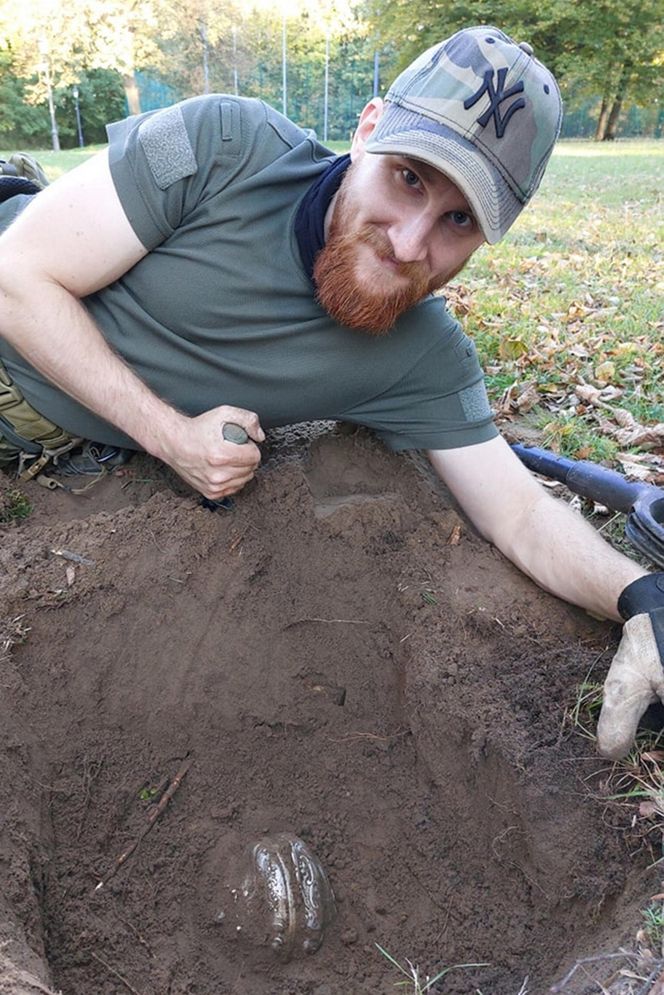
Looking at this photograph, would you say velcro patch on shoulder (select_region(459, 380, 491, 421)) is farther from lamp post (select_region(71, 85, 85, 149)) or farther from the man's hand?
lamp post (select_region(71, 85, 85, 149))

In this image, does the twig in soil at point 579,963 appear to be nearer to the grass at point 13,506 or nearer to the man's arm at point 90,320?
the man's arm at point 90,320

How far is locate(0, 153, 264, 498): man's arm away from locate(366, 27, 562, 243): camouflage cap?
2.73 feet

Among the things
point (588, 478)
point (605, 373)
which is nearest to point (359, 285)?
point (588, 478)

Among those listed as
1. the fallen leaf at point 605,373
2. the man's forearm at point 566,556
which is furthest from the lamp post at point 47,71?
the man's forearm at point 566,556

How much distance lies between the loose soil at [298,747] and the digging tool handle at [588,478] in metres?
0.51

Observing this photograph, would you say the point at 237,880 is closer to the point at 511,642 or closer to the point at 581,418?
the point at 511,642

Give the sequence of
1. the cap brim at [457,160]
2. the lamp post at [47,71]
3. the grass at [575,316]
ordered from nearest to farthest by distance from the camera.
Result: the cap brim at [457,160], the grass at [575,316], the lamp post at [47,71]

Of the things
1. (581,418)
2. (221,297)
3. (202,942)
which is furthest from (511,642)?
(581,418)

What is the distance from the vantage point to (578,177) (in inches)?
526

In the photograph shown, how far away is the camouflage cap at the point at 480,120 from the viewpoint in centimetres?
212

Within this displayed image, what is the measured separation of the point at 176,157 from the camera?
238 cm

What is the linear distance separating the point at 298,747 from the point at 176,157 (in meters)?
1.79

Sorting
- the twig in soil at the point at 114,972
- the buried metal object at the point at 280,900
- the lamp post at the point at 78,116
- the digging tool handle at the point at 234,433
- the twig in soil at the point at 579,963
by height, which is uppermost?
the digging tool handle at the point at 234,433

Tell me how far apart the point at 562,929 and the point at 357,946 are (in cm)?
50
